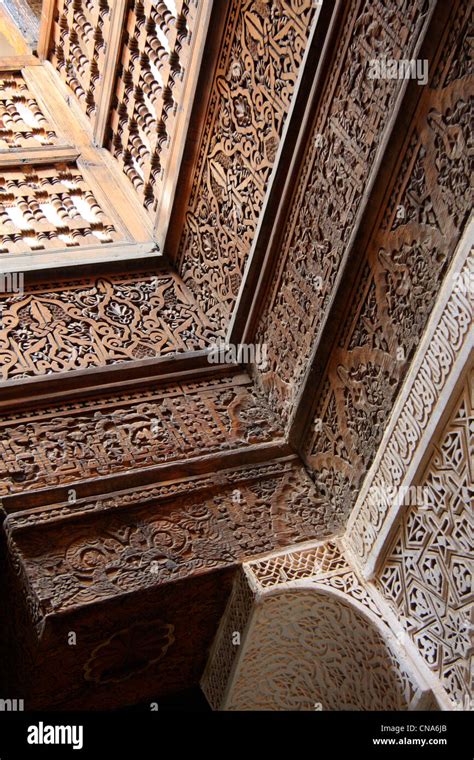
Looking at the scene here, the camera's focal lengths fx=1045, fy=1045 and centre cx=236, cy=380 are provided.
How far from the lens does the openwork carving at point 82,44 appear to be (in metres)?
5.09

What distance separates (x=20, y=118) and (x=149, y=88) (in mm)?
956

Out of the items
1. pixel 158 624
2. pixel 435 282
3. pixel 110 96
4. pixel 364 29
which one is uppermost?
pixel 364 29

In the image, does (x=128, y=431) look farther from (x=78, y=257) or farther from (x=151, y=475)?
(x=78, y=257)

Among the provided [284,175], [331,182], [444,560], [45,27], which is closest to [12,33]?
[45,27]

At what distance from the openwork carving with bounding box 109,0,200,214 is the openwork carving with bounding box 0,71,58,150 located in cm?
37

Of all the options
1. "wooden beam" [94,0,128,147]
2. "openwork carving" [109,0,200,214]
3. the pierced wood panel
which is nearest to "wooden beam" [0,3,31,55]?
"wooden beam" [94,0,128,147]

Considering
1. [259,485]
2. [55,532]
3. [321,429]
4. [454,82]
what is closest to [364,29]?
[454,82]

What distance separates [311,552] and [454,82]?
1602mm

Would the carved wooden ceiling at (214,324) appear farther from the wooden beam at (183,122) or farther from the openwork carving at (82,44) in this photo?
the openwork carving at (82,44)

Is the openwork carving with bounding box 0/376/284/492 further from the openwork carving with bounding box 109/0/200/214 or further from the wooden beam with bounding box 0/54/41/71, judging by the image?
the wooden beam with bounding box 0/54/41/71

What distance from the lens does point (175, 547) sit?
351 centimetres

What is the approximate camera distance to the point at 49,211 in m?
4.74

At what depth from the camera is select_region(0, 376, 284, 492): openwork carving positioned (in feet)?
11.9

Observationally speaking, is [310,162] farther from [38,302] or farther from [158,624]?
[158,624]
